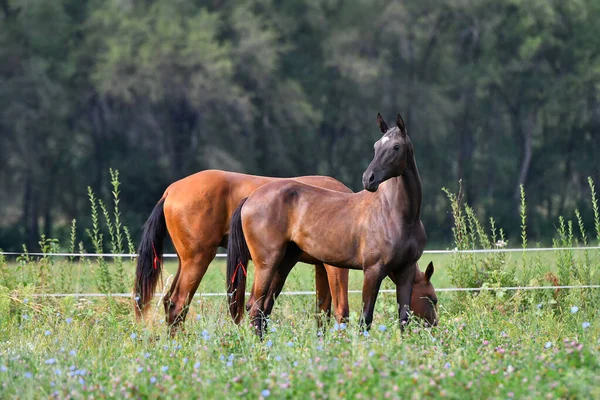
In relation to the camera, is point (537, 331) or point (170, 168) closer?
point (537, 331)

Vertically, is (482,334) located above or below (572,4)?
below

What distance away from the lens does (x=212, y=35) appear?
26281 millimetres

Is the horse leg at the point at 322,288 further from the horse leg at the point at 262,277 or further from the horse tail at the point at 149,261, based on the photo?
the horse tail at the point at 149,261

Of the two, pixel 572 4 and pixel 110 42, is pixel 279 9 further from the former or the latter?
pixel 572 4

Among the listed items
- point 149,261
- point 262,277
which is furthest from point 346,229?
point 149,261

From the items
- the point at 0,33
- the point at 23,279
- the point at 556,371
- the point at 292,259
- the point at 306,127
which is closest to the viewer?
the point at 556,371

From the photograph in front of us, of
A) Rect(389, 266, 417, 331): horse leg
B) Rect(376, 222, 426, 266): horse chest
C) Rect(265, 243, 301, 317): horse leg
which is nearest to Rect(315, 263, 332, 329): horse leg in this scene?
Rect(265, 243, 301, 317): horse leg

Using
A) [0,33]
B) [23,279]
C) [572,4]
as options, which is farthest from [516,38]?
[23,279]

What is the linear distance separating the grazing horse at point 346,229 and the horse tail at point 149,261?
1.08 metres

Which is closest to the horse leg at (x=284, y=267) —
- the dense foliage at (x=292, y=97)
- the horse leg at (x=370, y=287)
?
the horse leg at (x=370, y=287)

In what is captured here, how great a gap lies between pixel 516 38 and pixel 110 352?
88.0 feet

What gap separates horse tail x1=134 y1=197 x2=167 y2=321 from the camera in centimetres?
852

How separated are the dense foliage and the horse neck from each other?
18590 millimetres

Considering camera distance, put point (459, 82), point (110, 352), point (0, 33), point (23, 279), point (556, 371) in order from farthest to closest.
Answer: point (459, 82)
point (0, 33)
point (23, 279)
point (110, 352)
point (556, 371)
